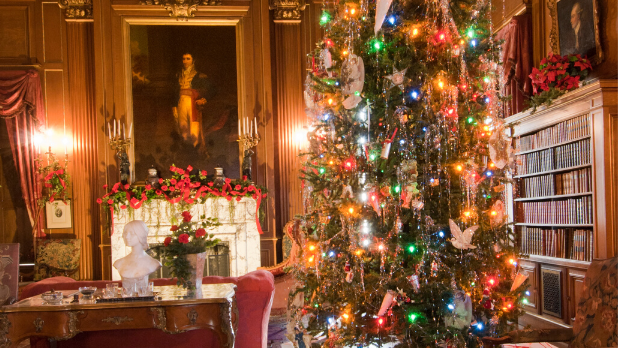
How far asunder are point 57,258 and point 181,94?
2.90m

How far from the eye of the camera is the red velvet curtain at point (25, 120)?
6879 millimetres

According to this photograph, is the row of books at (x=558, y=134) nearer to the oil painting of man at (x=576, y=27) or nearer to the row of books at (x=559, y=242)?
the oil painting of man at (x=576, y=27)

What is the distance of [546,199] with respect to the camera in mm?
4898

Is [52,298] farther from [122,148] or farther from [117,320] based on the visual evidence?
[122,148]

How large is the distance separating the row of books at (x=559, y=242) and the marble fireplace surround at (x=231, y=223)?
347cm

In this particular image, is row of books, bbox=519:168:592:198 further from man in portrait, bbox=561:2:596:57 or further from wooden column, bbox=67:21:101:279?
wooden column, bbox=67:21:101:279

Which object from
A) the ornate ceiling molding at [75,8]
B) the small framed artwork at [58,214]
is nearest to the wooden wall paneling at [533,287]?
the small framed artwork at [58,214]

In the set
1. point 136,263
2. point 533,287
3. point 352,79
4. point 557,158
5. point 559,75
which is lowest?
point 533,287

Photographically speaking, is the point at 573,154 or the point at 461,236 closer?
the point at 461,236

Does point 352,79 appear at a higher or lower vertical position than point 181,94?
lower

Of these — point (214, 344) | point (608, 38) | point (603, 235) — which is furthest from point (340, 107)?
point (608, 38)

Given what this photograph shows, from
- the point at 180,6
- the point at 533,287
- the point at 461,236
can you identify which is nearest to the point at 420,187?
the point at 461,236

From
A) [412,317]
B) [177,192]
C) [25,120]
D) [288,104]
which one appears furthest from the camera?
[288,104]

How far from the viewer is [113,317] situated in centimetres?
262
